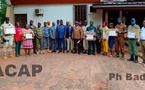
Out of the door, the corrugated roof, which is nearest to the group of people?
the corrugated roof

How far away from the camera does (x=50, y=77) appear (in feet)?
27.6

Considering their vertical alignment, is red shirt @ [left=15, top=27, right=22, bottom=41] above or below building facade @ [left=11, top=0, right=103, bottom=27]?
below

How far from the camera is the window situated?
17438 mm

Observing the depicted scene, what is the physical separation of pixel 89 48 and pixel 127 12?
6.55 metres

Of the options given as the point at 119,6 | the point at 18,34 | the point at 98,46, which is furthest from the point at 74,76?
the point at 119,6

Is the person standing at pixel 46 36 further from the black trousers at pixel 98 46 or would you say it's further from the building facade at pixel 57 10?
the building facade at pixel 57 10

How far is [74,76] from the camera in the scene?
8539 mm

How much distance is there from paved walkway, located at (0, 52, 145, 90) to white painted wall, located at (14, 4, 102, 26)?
6.42 meters

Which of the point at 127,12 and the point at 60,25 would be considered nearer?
the point at 60,25

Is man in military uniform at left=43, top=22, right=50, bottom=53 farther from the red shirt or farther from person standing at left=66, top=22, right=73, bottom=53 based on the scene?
the red shirt

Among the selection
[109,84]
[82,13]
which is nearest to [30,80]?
[109,84]

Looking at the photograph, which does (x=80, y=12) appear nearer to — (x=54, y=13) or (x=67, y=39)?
(x=54, y=13)

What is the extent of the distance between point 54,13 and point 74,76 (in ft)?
32.2

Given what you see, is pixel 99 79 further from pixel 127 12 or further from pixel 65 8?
pixel 127 12
